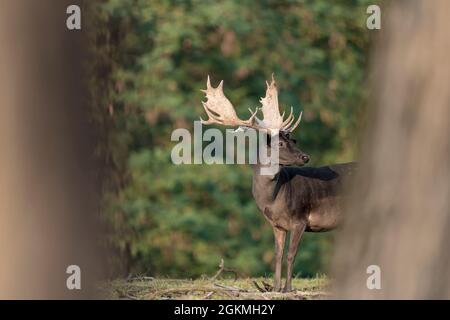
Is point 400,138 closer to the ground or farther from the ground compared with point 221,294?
farther from the ground

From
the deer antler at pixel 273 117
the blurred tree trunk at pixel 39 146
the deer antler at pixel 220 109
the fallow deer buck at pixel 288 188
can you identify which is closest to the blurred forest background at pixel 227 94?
the deer antler at pixel 220 109

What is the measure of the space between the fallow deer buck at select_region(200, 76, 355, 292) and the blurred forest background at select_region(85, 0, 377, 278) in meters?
7.53

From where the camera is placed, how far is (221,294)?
27.1 ft

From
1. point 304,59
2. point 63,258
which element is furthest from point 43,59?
point 304,59

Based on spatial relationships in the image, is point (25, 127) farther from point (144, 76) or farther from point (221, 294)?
point (144, 76)

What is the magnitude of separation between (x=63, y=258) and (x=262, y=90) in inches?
506

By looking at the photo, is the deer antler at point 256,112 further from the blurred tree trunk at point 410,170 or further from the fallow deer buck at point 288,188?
the blurred tree trunk at point 410,170

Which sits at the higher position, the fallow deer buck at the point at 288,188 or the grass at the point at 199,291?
the fallow deer buck at the point at 288,188

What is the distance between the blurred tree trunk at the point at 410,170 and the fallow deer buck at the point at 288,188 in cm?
358

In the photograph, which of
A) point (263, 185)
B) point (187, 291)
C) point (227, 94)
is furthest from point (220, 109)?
point (227, 94)

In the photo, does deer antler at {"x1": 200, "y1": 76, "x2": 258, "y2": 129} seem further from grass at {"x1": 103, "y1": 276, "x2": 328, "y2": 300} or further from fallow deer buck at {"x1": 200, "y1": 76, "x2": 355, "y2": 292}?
grass at {"x1": 103, "y1": 276, "x2": 328, "y2": 300}

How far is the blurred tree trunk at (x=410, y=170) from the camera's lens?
510 centimetres

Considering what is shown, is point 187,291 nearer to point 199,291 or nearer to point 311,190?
point 199,291

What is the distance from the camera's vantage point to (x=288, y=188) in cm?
936
